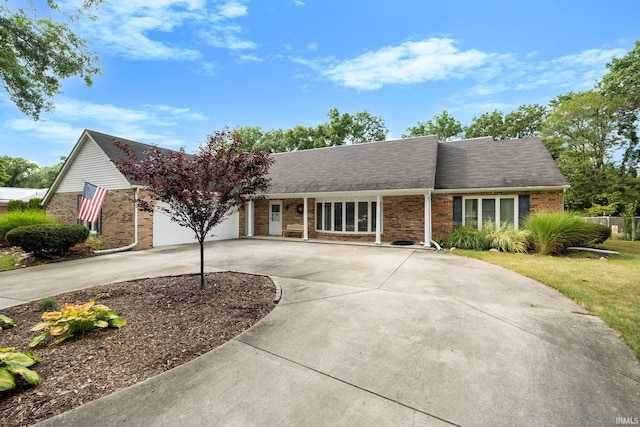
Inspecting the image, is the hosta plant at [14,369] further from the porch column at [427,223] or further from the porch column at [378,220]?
the porch column at [427,223]

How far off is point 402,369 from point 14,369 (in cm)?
379

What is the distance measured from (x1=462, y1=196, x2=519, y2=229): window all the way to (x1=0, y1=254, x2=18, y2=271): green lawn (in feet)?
56.3

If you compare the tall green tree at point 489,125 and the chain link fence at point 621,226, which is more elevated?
the tall green tree at point 489,125

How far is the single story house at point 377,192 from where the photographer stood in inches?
476

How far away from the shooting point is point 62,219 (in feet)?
46.9

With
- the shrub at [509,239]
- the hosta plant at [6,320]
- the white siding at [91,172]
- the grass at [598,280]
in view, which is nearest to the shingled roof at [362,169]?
the shrub at [509,239]

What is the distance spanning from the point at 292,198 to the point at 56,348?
13.3 m

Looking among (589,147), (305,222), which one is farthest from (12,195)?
(589,147)

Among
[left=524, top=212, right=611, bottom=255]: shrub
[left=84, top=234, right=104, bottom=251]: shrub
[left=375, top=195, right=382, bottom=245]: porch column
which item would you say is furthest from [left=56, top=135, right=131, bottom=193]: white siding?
[left=524, top=212, right=611, bottom=255]: shrub

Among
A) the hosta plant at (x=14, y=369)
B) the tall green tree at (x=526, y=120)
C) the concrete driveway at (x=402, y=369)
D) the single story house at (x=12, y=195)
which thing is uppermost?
the tall green tree at (x=526, y=120)

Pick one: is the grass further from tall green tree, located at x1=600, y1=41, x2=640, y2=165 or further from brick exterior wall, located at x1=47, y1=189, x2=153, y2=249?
tall green tree, located at x1=600, y1=41, x2=640, y2=165

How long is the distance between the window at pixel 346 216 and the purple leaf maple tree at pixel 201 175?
9.55 metres

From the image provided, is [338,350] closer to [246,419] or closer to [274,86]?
[246,419]

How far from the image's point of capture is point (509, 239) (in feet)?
34.6
